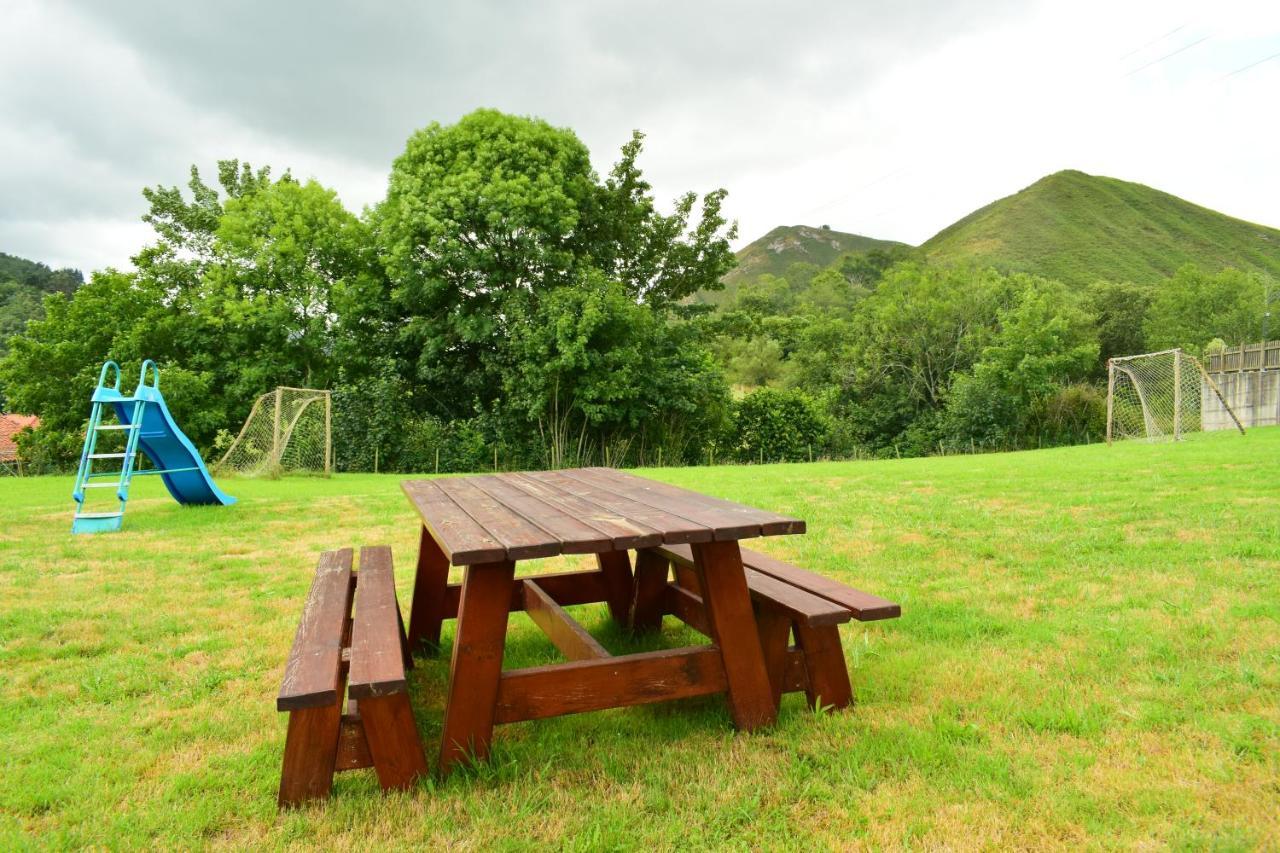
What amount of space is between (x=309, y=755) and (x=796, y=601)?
1.52 metres

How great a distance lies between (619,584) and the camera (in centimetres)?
380

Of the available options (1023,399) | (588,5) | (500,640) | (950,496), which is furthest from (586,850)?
(1023,399)

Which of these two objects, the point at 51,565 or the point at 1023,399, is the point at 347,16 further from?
the point at 1023,399

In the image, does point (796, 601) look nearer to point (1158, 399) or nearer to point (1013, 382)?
point (1158, 399)

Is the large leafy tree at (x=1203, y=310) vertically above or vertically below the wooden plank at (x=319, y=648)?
above

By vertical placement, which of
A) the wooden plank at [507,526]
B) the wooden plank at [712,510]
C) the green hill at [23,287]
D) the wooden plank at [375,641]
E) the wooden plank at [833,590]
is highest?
the green hill at [23,287]

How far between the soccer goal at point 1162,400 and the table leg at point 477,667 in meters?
17.5

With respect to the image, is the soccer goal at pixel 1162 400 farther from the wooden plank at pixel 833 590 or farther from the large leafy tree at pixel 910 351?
the wooden plank at pixel 833 590

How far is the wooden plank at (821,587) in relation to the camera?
244 cm

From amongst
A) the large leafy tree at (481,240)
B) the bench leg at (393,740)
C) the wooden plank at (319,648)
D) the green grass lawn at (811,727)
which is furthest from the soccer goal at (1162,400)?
the bench leg at (393,740)

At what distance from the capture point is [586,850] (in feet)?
5.96

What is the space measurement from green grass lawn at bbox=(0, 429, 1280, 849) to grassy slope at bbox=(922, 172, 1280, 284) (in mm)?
59768

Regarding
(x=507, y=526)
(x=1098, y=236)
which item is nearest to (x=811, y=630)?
(x=507, y=526)

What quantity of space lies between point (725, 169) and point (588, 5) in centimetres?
1132
